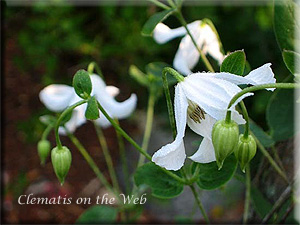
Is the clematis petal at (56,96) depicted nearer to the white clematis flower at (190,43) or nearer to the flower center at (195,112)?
the white clematis flower at (190,43)

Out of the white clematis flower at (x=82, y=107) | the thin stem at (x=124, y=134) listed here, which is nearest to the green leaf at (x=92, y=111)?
the thin stem at (x=124, y=134)

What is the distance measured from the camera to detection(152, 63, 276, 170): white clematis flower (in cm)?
44

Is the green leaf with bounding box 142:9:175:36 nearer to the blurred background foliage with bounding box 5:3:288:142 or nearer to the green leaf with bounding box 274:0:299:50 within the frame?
the green leaf with bounding box 274:0:299:50

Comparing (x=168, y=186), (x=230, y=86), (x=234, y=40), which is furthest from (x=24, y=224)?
(x=230, y=86)

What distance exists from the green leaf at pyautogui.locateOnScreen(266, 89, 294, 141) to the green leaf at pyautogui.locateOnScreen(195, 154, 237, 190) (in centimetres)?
10

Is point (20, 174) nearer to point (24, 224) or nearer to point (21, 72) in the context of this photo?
point (24, 224)

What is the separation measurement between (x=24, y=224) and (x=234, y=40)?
93 centimetres

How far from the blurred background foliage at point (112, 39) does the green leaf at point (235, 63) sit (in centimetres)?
110

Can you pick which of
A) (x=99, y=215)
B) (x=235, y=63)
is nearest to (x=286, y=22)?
(x=235, y=63)

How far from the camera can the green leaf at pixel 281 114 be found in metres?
0.62

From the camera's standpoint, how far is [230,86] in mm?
449

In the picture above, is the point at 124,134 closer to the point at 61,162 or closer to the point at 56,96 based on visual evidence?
the point at 61,162

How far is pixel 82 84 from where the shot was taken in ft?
1.63

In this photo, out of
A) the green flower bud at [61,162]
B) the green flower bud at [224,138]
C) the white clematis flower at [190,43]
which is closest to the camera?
the green flower bud at [224,138]
